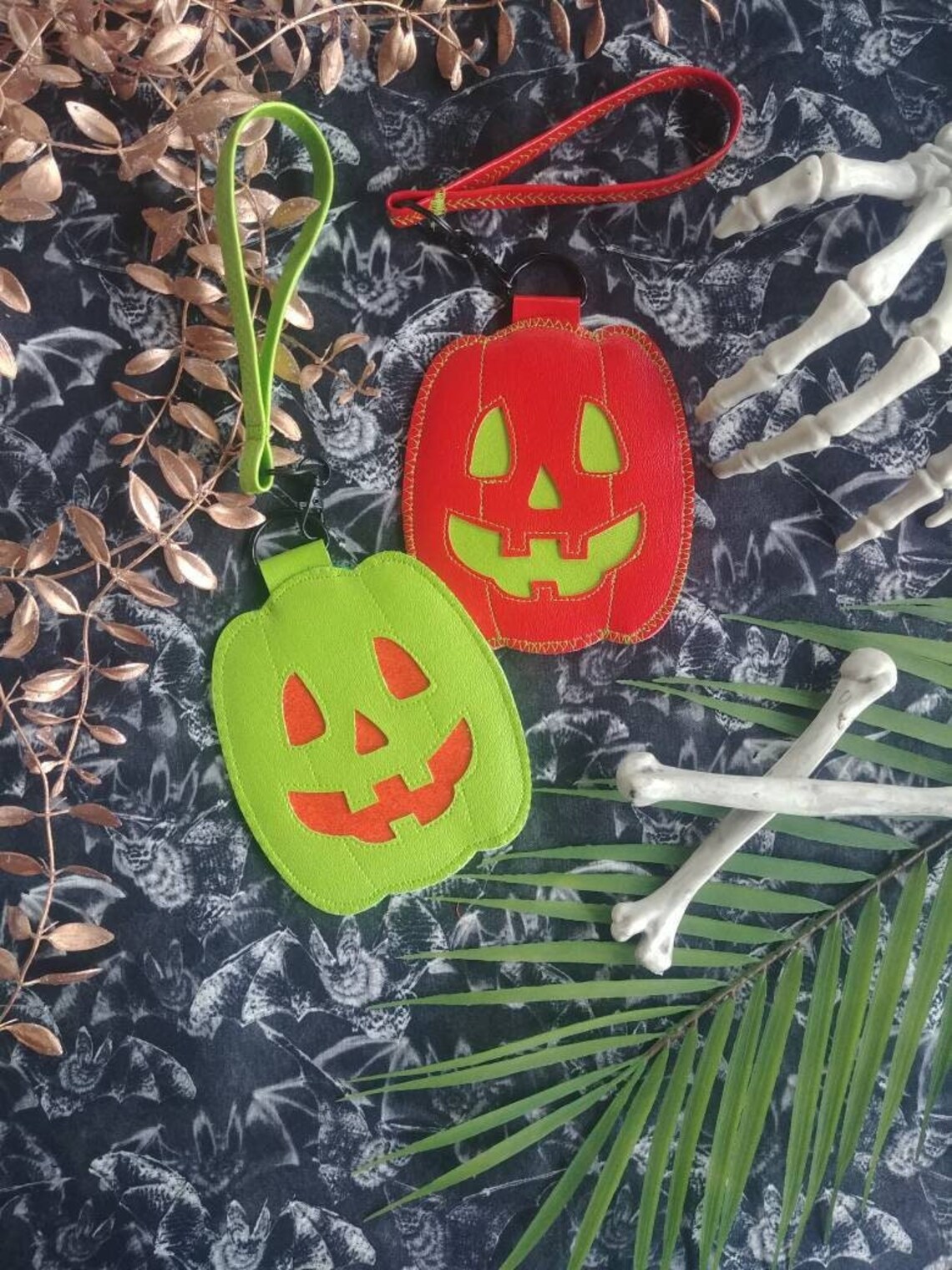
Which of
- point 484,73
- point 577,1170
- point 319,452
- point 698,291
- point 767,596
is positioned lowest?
point 577,1170

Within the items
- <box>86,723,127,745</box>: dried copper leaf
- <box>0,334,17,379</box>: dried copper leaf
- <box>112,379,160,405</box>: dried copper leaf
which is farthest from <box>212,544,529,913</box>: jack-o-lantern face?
<box>0,334,17,379</box>: dried copper leaf

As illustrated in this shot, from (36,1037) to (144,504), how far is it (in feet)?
1.87

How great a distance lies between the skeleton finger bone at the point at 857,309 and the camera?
3.08 ft

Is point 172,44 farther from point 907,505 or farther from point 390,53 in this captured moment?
point 907,505

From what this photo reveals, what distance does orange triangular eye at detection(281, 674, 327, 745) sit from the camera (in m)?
1.13

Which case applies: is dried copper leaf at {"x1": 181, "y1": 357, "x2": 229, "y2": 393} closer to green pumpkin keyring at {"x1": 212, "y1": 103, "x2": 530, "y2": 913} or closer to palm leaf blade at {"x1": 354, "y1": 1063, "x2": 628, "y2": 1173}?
green pumpkin keyring at {"x1": 212, "y1": 103, "x2": 530, "y2": 913}

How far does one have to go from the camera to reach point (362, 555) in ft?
3.83

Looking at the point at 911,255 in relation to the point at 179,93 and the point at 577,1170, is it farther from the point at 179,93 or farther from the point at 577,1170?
the point at 577,1170

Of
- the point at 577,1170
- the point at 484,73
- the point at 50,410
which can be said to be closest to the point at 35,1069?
the point at 577,1170

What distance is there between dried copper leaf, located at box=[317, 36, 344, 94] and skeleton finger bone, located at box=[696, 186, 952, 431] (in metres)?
0.52

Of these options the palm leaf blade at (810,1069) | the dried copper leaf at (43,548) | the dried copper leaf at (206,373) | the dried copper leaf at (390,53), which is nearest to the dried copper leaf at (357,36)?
the dried copper leaf at (390,53)

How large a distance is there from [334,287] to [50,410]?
33 cm

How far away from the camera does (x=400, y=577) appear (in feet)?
3.76

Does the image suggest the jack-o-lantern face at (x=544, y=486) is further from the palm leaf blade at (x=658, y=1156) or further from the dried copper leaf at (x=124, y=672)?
the palm leaf blade at (x=658, y=1156)
